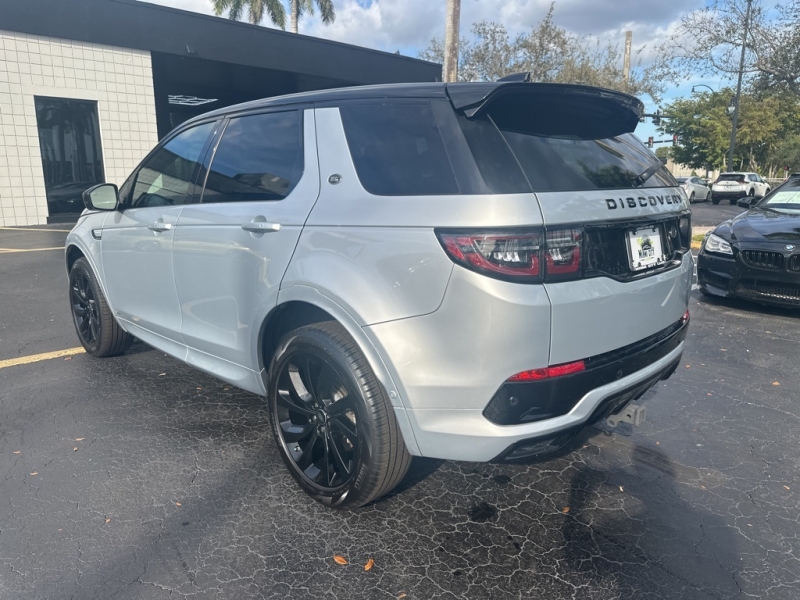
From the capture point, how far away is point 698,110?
159 ft

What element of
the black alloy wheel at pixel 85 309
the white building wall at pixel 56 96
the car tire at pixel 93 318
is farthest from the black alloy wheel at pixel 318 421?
the white building wall at pixel 56 96

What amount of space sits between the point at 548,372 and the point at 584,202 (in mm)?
668

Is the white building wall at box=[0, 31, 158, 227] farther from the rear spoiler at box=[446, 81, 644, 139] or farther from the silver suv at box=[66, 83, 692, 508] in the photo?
the rear spoiler at box=[446, 81, 644, 139]

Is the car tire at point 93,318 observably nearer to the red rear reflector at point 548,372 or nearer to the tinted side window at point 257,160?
the tinted side window at point 257,160

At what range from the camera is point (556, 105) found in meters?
2.54

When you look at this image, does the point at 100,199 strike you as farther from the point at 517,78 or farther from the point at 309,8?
the point at 309,8

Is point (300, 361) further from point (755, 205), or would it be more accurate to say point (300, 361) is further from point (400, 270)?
point (755, 205)

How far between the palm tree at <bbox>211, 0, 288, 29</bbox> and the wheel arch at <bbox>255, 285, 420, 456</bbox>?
36549mm

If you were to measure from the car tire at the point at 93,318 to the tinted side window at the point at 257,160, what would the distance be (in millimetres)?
1783

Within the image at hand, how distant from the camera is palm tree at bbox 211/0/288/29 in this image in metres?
34.6

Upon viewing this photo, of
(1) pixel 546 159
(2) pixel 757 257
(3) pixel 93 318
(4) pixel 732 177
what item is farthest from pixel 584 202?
(4) pixel 732 177

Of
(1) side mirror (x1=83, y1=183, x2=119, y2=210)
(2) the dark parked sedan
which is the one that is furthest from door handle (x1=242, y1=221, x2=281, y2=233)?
(2) the dark parked sedan

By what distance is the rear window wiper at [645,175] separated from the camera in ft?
8.96

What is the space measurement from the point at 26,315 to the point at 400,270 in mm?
5479
